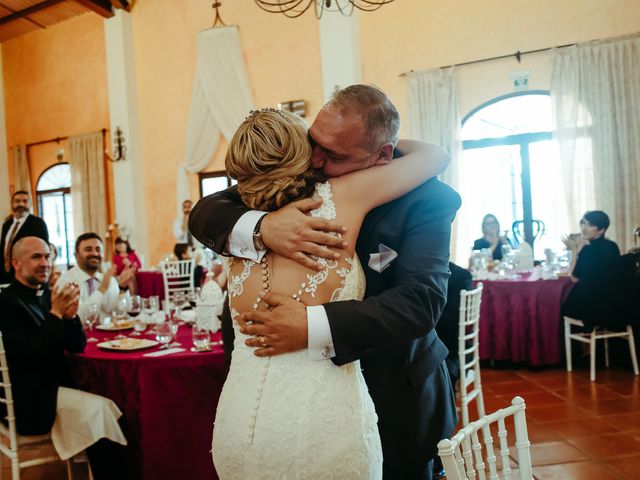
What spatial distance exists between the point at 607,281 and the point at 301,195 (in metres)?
4.30

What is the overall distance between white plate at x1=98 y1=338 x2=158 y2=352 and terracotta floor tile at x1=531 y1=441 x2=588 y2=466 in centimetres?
216

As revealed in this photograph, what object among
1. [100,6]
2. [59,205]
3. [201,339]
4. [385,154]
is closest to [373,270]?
[385,154]

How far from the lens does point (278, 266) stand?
1315 mm

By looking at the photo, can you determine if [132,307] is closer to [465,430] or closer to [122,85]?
[465,430]

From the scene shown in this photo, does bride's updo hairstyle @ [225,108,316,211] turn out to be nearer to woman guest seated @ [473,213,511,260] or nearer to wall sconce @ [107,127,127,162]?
woman guest seated @ [473,213,511,260]

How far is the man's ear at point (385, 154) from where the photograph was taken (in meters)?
1.35

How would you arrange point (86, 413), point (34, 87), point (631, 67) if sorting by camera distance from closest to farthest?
point (86, 413) < point (631, 67) < point (34, 87)

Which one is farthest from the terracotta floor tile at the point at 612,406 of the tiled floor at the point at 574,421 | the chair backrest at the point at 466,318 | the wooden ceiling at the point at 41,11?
the wooden ceiling at the point at 41,11

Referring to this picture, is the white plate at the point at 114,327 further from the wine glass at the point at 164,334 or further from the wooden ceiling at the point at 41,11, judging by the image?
the wooden ceiling at the point at 41,11

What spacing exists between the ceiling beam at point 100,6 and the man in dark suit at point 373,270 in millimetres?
10358

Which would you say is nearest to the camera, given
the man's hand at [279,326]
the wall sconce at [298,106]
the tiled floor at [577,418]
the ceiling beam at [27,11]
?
the man's hand at [279,326]

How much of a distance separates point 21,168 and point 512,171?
10022 mm

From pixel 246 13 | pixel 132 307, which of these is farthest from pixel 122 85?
pixel 132 307

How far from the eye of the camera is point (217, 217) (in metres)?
1.42
